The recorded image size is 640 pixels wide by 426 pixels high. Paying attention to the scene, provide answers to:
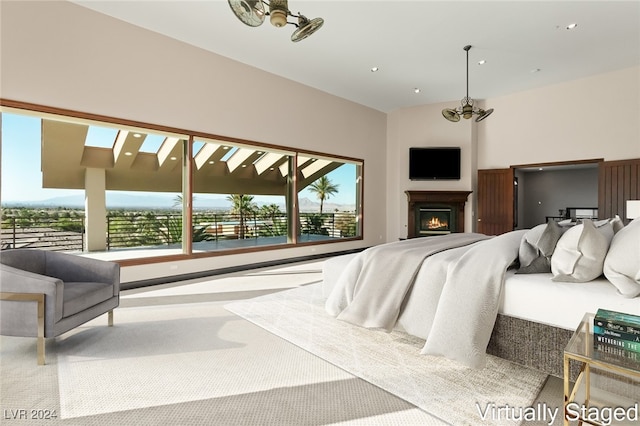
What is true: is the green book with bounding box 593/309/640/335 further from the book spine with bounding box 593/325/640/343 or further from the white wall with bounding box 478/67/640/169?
the white wall with bounding box 478/67/640/169

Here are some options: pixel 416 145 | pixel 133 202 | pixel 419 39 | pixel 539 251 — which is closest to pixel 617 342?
pixel 539 251

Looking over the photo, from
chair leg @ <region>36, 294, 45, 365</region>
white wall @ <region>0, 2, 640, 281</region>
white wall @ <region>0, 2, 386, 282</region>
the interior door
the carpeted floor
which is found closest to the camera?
the carpeted floor

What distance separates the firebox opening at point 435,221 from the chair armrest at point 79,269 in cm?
654

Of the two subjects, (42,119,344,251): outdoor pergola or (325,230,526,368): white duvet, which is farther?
(42,119,344,251): outdoor pergola

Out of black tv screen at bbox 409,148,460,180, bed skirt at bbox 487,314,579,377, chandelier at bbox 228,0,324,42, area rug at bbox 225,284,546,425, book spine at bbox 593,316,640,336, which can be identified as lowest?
area rug at bbox 225,284,546,425

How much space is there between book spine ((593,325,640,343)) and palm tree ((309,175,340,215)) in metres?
6.04

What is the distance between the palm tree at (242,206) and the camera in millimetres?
6217

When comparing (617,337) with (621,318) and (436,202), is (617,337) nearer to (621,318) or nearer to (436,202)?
(621,318)

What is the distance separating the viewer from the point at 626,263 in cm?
180

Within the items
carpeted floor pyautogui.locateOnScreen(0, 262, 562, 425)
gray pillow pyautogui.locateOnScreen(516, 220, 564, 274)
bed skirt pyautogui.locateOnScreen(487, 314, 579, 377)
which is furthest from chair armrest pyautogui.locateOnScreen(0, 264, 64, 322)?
gray pillow pyautogui.locateOnScreen(516, 220, 564, 274)

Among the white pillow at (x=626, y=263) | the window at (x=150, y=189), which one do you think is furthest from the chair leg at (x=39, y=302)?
the white pillow at (x=626, y=263)

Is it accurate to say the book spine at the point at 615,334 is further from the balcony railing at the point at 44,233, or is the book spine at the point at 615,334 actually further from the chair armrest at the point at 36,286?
the balcony railing at the point at 44,233

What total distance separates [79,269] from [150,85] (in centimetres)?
280

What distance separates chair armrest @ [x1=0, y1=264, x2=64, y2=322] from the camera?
84.8 inches
